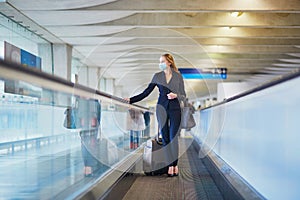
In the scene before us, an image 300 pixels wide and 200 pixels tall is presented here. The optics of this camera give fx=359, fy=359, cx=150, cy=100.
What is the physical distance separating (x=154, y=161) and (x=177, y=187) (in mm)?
848

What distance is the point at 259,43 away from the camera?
561 inches

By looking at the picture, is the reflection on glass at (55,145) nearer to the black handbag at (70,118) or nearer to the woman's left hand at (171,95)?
the black handbag at (70,118)

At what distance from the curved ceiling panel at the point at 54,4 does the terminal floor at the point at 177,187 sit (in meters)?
5.56

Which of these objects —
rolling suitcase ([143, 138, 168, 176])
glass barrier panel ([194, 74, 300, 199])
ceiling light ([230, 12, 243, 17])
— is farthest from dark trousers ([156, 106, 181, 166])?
ceiling light ([230, 12, 243, 17])

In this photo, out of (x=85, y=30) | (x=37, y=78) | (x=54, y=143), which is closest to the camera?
(x=37, y=78)

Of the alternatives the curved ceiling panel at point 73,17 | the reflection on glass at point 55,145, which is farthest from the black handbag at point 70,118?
the curved ceiling panel at point 73,17

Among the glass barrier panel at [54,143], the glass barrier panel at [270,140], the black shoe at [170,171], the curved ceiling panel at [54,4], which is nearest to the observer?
the glass barrier panel at [270,140]

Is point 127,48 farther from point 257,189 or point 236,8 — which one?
point 257,189

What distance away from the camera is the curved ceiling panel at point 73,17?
984cm

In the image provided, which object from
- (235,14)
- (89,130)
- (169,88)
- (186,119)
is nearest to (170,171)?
(186,119)

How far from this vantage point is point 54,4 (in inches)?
354

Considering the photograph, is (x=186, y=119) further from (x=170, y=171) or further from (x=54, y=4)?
(x=54, y=4)

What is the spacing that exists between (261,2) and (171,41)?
527cm

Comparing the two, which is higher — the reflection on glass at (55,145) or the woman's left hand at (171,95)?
the woman's left hand at (171,95)
